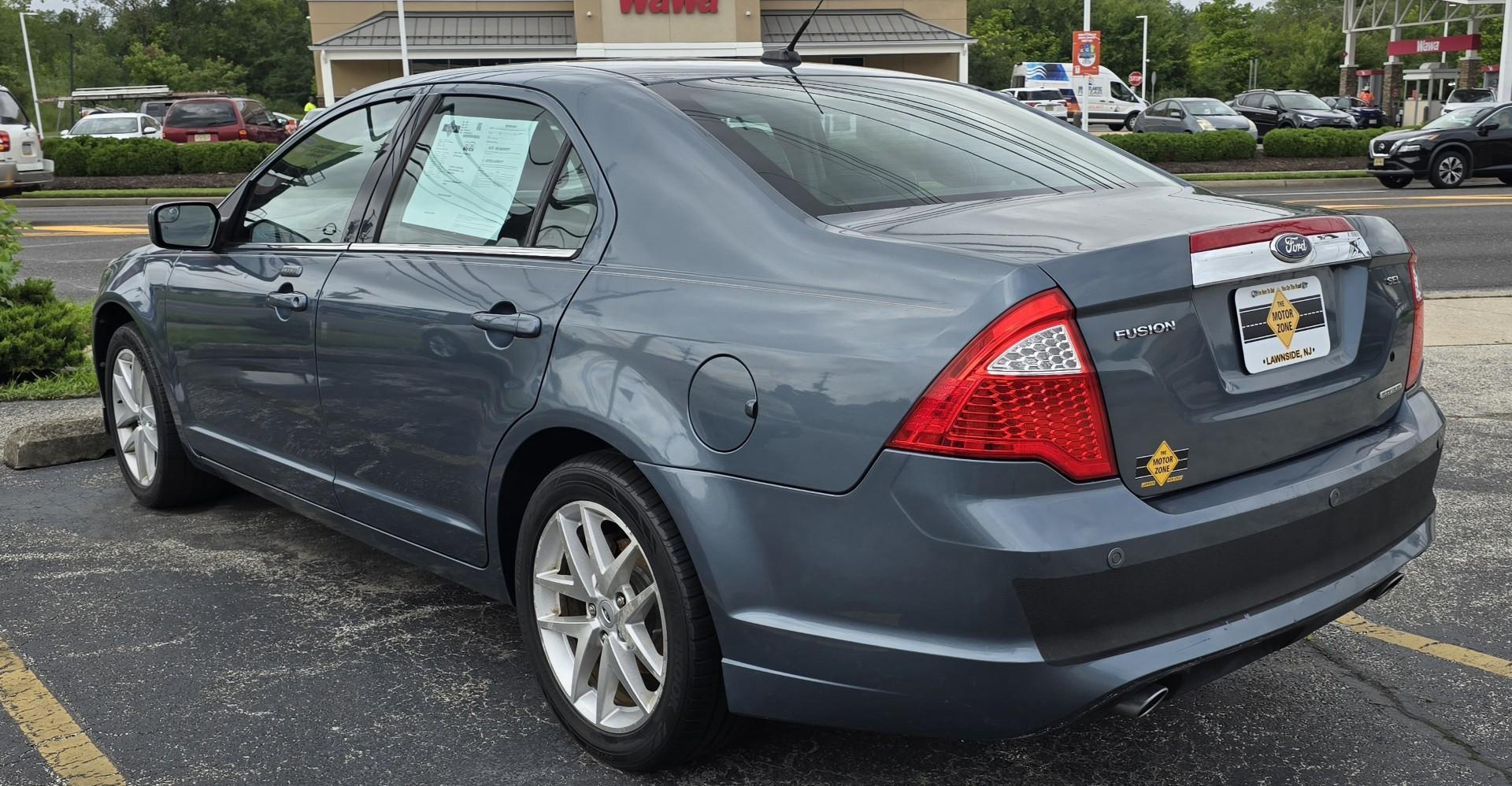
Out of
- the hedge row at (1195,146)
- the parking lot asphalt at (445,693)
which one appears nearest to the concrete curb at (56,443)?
the parking lot asphalt at (445,693)

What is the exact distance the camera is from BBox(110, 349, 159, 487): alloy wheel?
17.1 ft

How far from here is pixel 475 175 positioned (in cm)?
362

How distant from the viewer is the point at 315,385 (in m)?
3.93

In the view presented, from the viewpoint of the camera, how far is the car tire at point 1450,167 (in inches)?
912

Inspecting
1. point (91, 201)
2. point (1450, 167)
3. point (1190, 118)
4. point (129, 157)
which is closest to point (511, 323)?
point (1450, 167)

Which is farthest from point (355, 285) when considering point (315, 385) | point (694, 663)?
point (694, 663)

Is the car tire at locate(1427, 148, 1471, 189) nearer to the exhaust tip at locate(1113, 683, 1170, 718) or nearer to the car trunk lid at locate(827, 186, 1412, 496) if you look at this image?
the car trunk lid at locate(827, 186, 1412, 496)

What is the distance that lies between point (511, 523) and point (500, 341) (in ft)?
1.59

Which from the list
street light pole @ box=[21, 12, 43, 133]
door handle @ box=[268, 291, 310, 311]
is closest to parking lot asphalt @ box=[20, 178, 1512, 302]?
door handle @ box=[268, 291, 310, 311]

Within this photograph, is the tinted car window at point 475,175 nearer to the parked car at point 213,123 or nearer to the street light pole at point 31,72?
the parked car at point 213,123

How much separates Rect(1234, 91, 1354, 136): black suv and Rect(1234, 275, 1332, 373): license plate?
3904 centimetres

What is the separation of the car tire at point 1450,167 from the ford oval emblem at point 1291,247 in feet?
75.7

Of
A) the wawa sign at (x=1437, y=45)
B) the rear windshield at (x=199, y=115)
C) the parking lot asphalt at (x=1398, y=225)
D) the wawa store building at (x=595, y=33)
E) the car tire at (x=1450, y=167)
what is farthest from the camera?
the wawa sign at (x=1437, y=45)

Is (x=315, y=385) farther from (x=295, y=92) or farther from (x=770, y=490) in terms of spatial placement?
(x=295, y=92)
